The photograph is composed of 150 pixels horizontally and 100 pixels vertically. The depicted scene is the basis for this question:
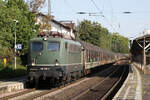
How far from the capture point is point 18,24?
99.4ft

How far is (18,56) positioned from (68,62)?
14390mm

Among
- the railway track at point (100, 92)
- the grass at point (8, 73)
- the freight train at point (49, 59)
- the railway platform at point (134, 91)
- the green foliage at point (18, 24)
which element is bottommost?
the railway track at point (100, 92)

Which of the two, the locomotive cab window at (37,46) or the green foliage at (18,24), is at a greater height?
the green foliage at (18,24)

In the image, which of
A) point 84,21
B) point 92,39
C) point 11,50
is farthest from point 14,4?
point 84,21

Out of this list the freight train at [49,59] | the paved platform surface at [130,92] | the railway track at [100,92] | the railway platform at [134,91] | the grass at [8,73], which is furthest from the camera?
the grass at [8,73]

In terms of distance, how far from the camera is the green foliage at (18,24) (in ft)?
85.3

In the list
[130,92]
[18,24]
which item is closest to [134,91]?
[130,92]

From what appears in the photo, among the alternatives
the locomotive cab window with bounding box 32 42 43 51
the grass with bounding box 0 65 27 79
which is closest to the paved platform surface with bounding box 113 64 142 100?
the locomotive cab window with bounding box 32 42 43 51

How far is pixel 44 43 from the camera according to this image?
16625mm

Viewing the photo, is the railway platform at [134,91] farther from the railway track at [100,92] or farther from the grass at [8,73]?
the grass at [8,73]

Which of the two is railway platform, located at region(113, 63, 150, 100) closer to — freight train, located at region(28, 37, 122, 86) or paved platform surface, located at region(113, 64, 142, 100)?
paved platform surface, located at region(113, 64, 142, 100)

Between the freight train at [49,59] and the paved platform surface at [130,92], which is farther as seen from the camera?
the freight train at [49,59]

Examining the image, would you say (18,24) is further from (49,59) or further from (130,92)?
(130,92)

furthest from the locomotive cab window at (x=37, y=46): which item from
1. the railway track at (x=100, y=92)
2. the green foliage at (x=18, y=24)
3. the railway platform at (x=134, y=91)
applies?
the green foliage at (x=18, y=24)
